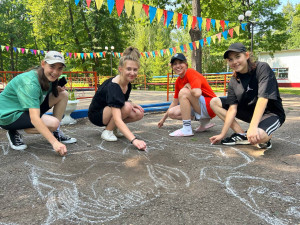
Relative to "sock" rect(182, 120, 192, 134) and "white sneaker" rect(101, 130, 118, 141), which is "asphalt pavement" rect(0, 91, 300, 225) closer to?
Result: "white sneaker" rect(101, 130, 118, 141)

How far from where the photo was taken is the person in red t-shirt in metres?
3.03

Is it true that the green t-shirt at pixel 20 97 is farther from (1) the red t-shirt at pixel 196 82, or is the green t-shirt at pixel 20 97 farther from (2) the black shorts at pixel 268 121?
(2) the black shorts at pixel 268 121

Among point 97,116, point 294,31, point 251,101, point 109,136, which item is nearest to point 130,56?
point 97,116

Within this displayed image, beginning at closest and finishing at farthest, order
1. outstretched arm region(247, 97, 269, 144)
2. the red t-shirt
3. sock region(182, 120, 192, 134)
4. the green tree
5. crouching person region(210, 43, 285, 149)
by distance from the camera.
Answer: outstretched arm region(247, 97, 269, 144), crouching person region(210, 43, 285, 149), the red t-shirt, sock region(182, 120, 192, 134), the green tree

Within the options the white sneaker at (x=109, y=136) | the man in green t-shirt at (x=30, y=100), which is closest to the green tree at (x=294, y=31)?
the white sneaker at (x=109, y=136)

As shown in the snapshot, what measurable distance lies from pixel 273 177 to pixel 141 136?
181 centimetres

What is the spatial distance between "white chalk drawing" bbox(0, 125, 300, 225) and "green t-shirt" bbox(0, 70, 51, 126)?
420 millimetres

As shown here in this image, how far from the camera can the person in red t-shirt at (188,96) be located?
3.03 meters

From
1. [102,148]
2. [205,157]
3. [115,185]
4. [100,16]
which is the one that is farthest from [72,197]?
[100,16]

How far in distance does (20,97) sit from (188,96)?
1.92 metres

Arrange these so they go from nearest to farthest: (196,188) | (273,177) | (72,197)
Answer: (72,197), (196,188), (273,177)

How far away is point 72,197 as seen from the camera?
1.56 metres

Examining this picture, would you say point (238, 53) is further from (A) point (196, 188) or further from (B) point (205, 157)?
(A) point (196, 188)

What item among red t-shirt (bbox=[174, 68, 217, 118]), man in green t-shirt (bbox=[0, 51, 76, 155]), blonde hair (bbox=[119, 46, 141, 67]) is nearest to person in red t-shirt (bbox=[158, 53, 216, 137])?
red t-shirt (bbox=[174, 68, 217, 118])
